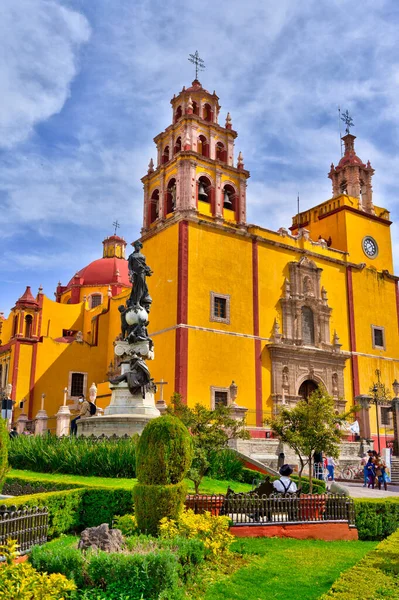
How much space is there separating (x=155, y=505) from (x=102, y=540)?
1358 millimetres

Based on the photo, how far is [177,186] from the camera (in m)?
27.5

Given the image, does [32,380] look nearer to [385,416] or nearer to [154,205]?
[154,205]

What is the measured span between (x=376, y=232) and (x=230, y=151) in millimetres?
10753

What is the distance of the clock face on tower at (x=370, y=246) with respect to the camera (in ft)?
111

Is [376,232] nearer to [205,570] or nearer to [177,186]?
[177,186]

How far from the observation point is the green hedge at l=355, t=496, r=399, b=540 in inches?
392

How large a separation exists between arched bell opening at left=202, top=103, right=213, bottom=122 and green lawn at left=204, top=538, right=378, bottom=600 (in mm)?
25194

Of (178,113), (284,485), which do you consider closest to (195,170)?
(178,113)

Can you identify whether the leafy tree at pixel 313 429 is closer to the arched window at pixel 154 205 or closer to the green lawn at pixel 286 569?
the green lawn at pixel 286 569

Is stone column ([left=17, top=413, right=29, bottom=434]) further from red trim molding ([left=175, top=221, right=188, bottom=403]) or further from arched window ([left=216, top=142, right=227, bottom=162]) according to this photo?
arched window ([left=216, top=142, right=227, bottom=162])

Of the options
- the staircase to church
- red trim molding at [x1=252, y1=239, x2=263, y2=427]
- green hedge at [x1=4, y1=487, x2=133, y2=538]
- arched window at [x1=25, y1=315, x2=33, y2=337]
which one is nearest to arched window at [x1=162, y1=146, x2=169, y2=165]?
red trim molding at [x1=252, y1=239, x2=263, y2=427]

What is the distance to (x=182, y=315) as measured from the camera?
81.8ft

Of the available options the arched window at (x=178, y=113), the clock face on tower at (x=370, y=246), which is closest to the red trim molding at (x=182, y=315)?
the arched window at (x=178, y=113)

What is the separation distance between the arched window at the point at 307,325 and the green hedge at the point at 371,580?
74.3ft
